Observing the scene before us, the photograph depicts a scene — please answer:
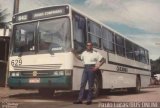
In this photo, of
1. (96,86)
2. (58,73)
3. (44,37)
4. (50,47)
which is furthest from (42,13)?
(96,86)

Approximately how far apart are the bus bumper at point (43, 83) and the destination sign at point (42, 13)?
7.25 ft

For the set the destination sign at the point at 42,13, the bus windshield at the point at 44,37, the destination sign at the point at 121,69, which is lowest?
the destination sign at the point at 121,69

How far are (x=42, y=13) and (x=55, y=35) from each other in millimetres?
1136

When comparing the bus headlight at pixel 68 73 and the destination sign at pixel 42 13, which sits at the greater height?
the destination sign at pixel 42 13

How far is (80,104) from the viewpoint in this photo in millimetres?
11148

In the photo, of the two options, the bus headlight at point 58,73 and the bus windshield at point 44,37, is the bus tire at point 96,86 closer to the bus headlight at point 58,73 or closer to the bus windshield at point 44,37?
the bus headlight at point 58,73

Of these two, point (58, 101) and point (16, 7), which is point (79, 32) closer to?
point (58, 101)

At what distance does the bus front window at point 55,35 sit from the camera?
12.5 metres

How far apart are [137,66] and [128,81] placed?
8.10 ft

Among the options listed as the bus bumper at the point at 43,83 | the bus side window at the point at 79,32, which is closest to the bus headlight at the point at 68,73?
the bus bumper at the point at 43,83

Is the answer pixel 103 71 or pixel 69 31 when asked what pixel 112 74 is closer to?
pixel 103 71

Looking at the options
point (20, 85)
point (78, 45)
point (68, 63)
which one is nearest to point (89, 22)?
point (78, 45)

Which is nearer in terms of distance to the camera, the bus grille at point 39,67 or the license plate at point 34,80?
the bus grille at point 39,67

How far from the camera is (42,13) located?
13.4 metres
